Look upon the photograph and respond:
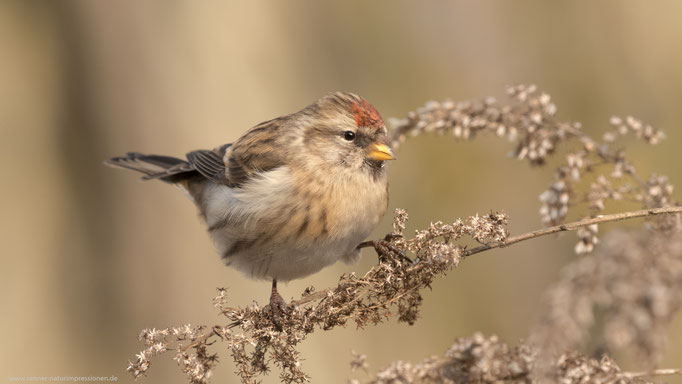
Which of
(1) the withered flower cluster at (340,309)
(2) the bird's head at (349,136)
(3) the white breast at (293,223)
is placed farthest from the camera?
(2) the bird's head at (349,136)

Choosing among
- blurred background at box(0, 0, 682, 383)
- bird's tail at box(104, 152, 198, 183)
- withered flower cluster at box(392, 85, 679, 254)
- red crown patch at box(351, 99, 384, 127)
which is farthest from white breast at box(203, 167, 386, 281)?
blurred background at box(0, 0, 682, 383)

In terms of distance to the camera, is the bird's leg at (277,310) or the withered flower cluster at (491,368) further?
the bird's leg at (277,310)

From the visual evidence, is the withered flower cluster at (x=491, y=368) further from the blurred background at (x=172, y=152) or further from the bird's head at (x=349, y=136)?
the blurred background at (x=172, y=152)

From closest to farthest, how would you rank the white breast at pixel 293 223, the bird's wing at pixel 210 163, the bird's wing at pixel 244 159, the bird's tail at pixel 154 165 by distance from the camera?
the white breast at pixel 293 223 < the bird's wing at pixel 244 159 < the bird's wing at pixel 210 163 < the bird's tail at pixel 154 165

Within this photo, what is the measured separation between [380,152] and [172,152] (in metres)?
2.73

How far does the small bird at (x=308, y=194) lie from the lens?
353 cm

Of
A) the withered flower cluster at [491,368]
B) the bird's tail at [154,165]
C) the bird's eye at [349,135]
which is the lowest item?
the withered flower cluster at [491,368]

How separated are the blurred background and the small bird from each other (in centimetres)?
199

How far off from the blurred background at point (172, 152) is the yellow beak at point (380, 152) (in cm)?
245

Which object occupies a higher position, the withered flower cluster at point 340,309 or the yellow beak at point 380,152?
the yellow beak at point 380,152

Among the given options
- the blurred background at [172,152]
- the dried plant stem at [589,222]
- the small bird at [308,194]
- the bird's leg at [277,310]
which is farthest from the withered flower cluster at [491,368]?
the blurred background at [172,152]

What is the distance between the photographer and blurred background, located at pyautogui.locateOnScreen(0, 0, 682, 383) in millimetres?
5992

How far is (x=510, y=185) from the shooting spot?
7211mm

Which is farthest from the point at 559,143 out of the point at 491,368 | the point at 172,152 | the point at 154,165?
the point at 172,152
